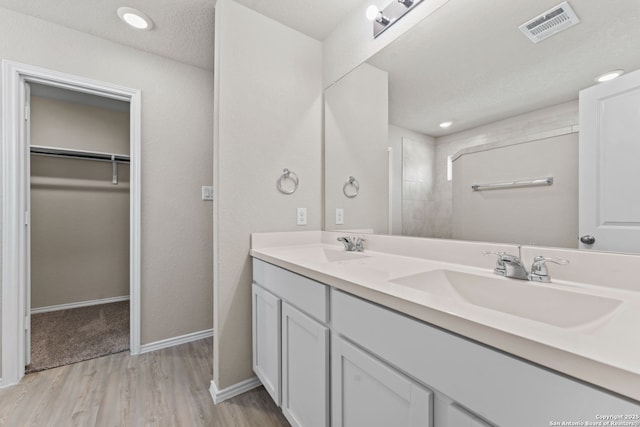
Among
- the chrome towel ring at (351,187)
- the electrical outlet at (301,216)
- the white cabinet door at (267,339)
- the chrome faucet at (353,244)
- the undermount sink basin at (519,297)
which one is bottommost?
the white cabinet door at (267,339)

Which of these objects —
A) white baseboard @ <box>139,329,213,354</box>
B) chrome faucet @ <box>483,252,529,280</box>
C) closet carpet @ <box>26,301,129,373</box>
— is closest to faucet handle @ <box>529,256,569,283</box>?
chrome faucet @ <box>483,252,529,280</box>

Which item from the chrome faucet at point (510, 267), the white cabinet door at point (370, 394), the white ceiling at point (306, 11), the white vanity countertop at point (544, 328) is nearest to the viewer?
the white vanity countertop at point (544, 328)

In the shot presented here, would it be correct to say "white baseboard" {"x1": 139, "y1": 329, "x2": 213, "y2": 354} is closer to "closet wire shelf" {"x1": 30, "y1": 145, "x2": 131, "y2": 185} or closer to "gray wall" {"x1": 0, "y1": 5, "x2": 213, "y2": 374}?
"gray wall" {"x1": 0, "y1": 5, "x2": 213, "y2": 374}

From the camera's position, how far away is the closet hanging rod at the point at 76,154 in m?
2.49

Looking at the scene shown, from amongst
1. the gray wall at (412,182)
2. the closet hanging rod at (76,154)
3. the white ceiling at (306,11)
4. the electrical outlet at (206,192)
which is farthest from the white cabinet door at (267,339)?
the closet hanging rod at (76,154)

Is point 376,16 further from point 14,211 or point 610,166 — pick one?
point 14,211

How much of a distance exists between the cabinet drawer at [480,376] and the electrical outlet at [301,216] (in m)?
1.05

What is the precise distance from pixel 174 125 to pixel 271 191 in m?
1.16

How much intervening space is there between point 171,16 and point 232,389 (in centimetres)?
233

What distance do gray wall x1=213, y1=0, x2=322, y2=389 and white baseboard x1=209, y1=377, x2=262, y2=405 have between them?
0.10 ft

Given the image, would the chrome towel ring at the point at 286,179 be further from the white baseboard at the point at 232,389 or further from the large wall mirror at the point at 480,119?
the white baseboard at the point at 232,389

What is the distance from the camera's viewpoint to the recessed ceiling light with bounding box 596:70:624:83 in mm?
768

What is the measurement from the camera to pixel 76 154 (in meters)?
2.67

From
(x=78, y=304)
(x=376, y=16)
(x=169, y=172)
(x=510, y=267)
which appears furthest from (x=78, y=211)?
(x=510, y=267)
